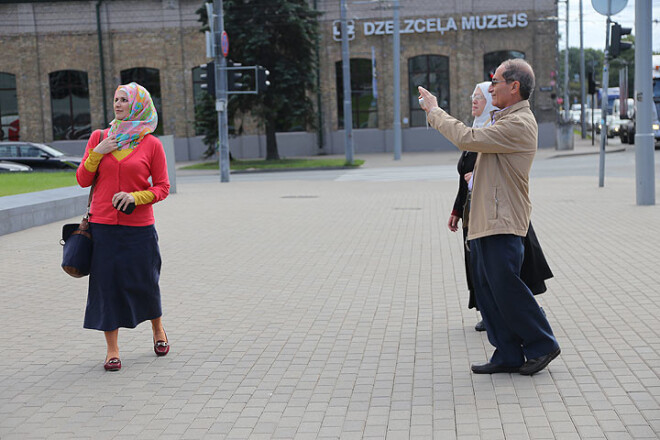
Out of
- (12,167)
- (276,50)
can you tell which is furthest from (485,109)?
(276,50)

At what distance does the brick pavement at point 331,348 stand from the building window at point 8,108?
108ft

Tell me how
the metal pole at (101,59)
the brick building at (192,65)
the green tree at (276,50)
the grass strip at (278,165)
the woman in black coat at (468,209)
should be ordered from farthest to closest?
1. the metal pole at (101,59)
2. the brick building at (192,65)
3. the green tree at (276,50)
4. the grass strip at (278,165)
5. the woman in black coat at (468,209)

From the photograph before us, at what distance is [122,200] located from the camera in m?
5.58

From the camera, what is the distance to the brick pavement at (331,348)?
457cm

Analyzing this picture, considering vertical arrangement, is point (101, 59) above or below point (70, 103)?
above

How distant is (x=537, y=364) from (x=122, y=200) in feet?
8.91

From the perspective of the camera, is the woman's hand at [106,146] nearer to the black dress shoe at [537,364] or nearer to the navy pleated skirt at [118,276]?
the navy pleated skirt at [118,276]

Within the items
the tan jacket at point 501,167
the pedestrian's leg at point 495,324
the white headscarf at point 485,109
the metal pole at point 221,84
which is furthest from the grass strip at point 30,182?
the tan jacket at point 501,167

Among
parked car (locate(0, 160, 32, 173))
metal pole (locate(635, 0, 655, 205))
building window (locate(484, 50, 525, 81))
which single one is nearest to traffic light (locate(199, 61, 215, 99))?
parked car (locate(0, 160, 32, 173))

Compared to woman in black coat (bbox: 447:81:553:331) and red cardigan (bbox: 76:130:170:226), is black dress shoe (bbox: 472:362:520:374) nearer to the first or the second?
woman in black coat (bbox: 447:81:553:331)

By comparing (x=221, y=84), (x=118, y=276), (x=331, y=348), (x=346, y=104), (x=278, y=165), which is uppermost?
(x=221, y=84)

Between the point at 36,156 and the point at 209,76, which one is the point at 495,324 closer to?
the point at 209,76

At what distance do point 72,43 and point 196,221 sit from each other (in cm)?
3074

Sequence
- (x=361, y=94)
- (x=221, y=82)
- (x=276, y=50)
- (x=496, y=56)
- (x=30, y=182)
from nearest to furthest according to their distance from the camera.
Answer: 1. (x=30, y=182)
2. (x=221, y=82)
3. (x=276, y=50)
4. (x=496, y=56)
5. (x=361, y=94)
